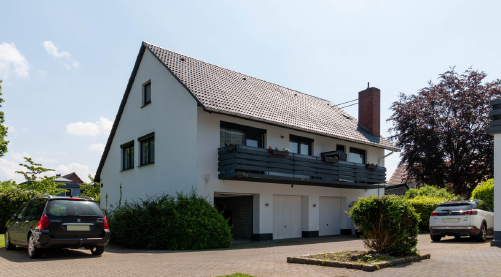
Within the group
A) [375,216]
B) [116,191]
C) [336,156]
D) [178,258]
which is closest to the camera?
[375,216]

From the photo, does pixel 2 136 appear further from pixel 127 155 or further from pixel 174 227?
pixel 174 227

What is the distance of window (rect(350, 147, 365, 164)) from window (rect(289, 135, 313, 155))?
3.44 metres

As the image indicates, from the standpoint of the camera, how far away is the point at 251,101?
58.9ft

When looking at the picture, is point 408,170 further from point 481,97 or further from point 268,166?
point 268,166

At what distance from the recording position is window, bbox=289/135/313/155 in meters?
18.8

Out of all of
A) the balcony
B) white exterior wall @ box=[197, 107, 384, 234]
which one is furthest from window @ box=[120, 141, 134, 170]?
the balcony

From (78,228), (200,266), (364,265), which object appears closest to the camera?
(364,265)

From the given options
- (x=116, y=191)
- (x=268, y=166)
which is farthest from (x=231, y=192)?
(x=116, y=191)

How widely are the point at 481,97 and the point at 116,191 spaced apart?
22.9 metres

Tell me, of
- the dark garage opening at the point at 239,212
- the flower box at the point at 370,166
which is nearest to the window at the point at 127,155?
the dark garage opening at the point at 239,212

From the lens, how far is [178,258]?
10211mm

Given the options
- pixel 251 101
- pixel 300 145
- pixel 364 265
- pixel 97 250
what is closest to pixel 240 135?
pixel 251 101

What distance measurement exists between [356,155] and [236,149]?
965 cm

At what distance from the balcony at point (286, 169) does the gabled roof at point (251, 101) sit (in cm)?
143
